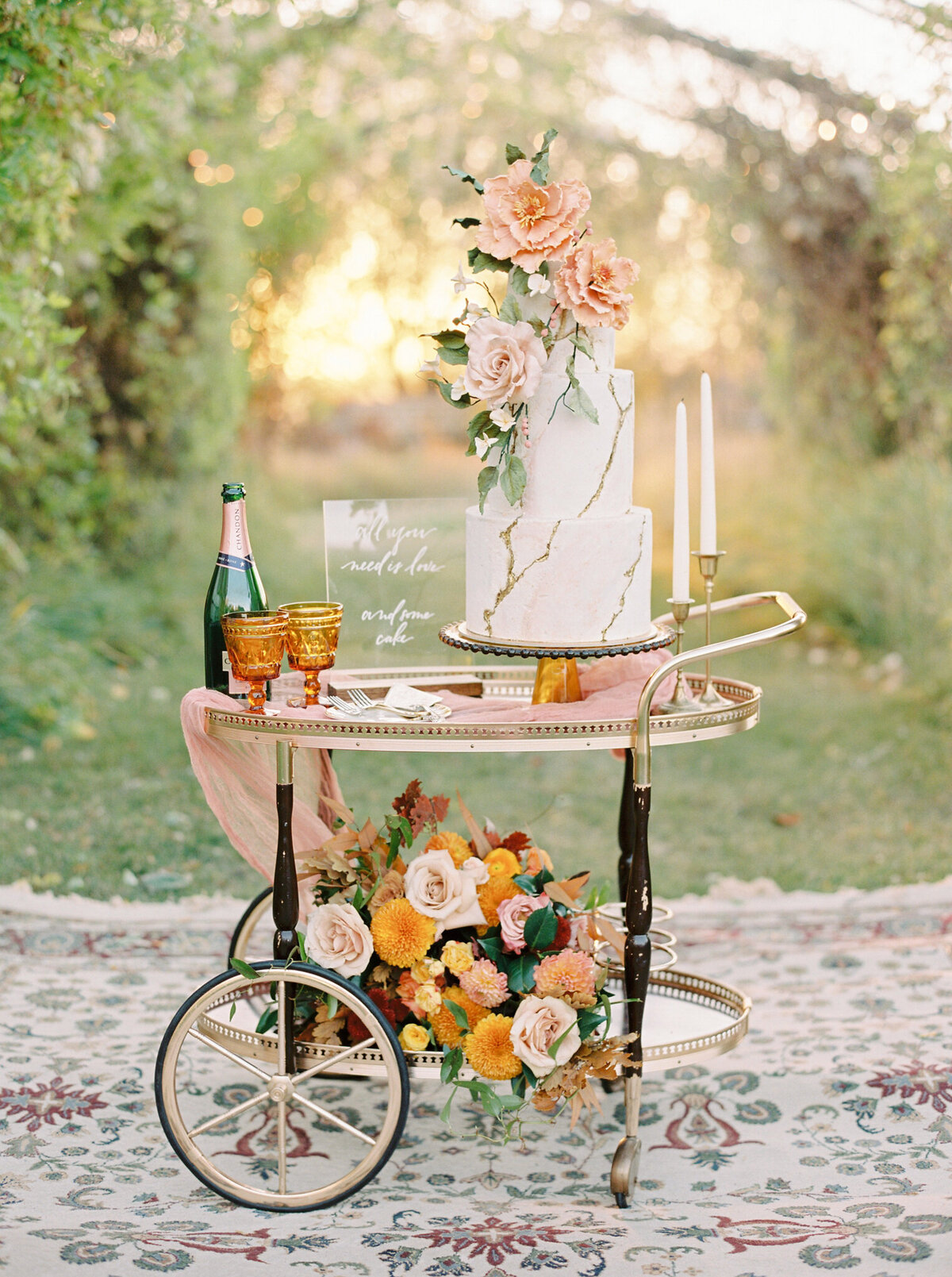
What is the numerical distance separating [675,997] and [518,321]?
143 cm

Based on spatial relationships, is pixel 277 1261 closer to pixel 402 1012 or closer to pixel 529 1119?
pixel 402 1012

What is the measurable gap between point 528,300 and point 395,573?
0.62 meters

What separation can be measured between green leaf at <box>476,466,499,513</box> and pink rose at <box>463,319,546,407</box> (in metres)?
0.11

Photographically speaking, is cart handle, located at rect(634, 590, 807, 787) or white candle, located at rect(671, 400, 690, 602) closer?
cart handle, located at rect(634, 590, 807, 787)

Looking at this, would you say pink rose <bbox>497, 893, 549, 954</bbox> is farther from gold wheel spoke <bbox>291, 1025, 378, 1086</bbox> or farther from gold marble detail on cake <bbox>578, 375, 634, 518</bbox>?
gold marble detail on cake <bbox>578, 375, 634, 518</bbox>

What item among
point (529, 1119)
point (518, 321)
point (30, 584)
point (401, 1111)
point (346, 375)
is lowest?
point (529, 1119)

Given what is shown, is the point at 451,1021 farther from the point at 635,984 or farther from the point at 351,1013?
the point at 635,984

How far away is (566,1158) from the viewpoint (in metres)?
2.48

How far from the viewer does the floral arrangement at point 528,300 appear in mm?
2203

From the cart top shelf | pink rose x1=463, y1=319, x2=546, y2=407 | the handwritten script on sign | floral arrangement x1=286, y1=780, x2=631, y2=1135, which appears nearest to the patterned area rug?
floral arrangement x1=286, y1=780, x2=631, y2=1135

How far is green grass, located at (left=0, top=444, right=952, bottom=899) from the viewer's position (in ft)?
13.8

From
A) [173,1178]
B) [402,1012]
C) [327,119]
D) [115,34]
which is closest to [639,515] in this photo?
[402,1012]

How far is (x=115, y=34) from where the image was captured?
13.2 feet

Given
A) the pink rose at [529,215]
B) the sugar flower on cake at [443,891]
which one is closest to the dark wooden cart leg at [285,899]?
the sugar flower on cake at [443,891]
